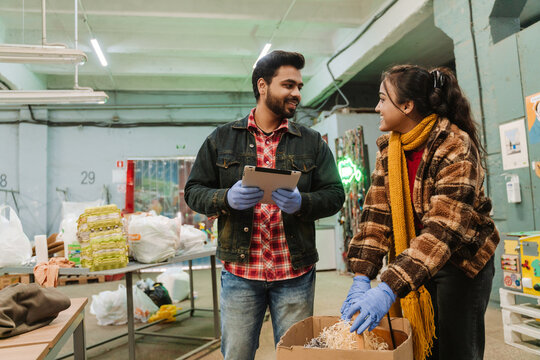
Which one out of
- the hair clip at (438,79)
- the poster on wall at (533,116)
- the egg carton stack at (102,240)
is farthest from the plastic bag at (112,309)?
the poster on wall at (533,116)

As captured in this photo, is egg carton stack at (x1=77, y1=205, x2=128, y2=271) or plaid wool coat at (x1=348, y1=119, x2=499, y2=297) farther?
egg carton stack at (x1=77, y1=205, x2=128, y2=271)

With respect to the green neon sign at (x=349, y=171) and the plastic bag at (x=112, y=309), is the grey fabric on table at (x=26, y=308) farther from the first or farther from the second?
the green neon sign at (x=349, y=171)

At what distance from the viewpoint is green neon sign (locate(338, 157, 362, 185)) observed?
6.00 m

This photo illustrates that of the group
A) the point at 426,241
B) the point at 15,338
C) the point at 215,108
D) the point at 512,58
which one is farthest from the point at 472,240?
the point at 215,108

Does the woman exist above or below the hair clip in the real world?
below

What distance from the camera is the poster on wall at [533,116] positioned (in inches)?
124

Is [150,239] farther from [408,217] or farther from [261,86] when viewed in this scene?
[408,217]

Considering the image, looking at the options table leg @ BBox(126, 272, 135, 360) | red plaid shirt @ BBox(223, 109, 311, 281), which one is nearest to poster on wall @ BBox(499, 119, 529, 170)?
red plaid shirt @ BBox(223, 109, 311, 281)

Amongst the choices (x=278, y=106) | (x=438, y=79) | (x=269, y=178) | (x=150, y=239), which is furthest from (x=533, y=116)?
(x=150, y=239)

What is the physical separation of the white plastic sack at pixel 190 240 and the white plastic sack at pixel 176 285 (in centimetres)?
170

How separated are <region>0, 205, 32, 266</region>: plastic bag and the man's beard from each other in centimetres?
229

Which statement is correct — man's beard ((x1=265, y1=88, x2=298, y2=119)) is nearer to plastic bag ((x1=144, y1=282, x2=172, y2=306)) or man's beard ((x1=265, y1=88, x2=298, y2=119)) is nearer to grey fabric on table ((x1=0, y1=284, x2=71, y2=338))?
grey fabric on table ((x1=0, y1=284, x2=71, y2=338))

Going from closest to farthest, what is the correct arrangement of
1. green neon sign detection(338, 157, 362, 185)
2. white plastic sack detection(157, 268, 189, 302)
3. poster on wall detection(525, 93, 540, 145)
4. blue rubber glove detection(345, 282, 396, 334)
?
blue rubber glove detection(345, 282, 396, 334)
poster on wall detection(525, 93, 540, 145)
white plastic sack detection(157, 268, 189, 302)
green neon sign detection(338, 157, 362, 185)

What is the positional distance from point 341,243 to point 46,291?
5.54m
